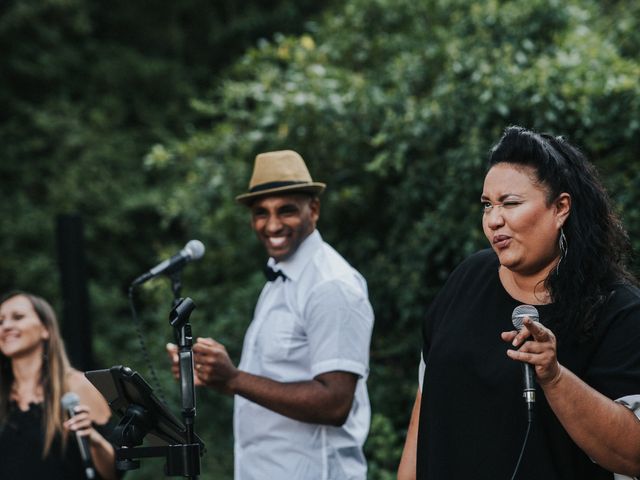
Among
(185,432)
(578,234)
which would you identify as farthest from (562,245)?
(185,432)

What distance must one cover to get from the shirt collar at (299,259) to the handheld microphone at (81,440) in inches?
45.7

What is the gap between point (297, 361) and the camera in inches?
151

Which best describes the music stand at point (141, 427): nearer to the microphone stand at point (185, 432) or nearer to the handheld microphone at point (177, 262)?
the microphone stand at point (185, 432)

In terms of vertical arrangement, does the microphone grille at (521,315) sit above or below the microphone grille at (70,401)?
above

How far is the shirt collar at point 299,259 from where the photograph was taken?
395 cm

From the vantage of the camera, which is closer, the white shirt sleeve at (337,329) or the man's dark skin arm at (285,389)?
the man's dark skin arm at (285,389)

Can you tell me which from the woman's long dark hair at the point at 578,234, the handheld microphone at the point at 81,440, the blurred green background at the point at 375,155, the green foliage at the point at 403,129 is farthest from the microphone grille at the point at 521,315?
the green foliage at the point at 403,129

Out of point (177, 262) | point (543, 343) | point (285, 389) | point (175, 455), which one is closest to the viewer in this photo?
point (543, 343)

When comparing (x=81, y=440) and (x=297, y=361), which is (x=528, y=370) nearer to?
(x=297, y=361)

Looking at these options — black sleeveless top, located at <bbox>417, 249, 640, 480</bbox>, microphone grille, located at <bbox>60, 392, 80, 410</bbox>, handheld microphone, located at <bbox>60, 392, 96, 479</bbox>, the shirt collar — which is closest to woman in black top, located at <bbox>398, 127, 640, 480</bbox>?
black sleeveless top, located at <bbox>417, 249, 640, 480</bbox>

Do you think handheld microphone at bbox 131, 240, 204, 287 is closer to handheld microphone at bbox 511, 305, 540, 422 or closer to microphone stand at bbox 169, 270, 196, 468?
microphone stand at bbox 169, 270, 196, 468

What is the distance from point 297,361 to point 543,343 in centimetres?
156

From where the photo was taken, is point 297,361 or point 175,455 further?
point 297,361

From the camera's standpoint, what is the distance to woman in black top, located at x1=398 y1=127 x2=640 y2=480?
2541mm
